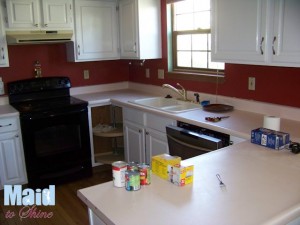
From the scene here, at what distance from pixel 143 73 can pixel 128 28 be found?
68 centimetres

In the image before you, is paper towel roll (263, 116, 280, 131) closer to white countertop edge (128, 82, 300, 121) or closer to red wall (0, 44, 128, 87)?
white countertop edge (128, 82, 300, 121)

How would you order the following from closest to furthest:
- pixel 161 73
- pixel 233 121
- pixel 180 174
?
pixel 180 174 < pixel 233 121 < pixel 161 73

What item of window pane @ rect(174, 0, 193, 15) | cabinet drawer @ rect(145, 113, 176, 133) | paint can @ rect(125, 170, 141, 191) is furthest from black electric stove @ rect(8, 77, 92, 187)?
paint can @ rect(125, 170, 141, 191)

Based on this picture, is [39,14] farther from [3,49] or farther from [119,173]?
[119,173]

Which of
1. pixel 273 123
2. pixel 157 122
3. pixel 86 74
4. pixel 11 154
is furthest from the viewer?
pixel 86 74

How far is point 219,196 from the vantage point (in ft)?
4.48

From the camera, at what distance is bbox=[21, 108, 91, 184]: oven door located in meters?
3.26

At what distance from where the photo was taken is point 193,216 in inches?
47.9

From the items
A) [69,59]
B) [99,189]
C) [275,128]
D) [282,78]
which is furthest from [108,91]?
[99,189]

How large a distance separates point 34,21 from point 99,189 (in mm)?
2489

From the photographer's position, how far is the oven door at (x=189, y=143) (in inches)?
88.3

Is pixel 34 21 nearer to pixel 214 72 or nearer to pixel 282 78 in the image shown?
pixel 214 72

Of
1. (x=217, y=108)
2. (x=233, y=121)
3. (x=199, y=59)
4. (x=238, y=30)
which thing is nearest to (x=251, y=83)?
(x=217, y=108)

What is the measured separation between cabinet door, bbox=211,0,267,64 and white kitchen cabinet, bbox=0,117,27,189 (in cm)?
205
